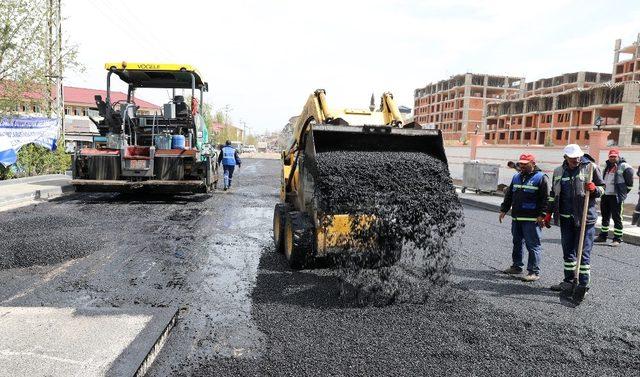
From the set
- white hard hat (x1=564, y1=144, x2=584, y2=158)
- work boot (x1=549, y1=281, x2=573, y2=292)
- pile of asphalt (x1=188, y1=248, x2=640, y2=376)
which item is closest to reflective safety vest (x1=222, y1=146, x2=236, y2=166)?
pile of asphalt (x1=188, y1=248, x2=640, y2=376)

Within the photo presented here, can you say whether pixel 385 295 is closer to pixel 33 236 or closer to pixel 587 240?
pixel 587 240

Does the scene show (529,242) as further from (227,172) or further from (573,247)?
(227,172)

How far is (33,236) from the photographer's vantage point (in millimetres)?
6289

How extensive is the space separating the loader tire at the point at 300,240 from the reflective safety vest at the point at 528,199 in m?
2.62

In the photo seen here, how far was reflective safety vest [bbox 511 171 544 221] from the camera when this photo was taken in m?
5.33

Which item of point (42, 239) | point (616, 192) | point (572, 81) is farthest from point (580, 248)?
point (572, 81)

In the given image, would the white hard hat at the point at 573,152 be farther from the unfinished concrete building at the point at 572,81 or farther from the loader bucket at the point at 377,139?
the unfinished concrete building at the point at 572,81

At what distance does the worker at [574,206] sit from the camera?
4754 mm

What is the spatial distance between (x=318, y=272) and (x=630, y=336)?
305 cm

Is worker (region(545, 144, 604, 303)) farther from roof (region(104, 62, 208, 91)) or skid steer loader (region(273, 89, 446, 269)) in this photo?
roof (region(104, 62, 208, 91))

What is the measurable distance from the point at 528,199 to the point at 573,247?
2.52 ft

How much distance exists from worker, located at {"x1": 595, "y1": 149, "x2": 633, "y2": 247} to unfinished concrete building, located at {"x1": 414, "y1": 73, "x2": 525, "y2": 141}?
77075 mm

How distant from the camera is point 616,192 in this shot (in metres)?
7.90

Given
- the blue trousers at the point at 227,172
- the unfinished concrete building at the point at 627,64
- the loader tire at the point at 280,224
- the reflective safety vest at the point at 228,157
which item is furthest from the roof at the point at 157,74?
the unfinished concrete building at the point at 627,64
